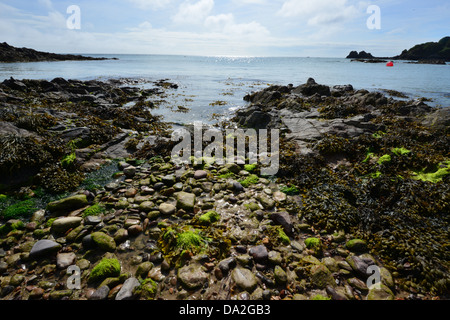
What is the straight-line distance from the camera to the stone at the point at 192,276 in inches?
121

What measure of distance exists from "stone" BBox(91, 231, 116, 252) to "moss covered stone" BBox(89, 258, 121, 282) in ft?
1.35

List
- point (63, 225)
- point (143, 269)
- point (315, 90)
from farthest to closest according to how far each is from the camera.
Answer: point (315, 90) → point (63, 225) → point (143, 269)

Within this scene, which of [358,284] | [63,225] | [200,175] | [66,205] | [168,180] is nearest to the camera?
[358,284]

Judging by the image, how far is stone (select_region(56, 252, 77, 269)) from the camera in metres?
3.33

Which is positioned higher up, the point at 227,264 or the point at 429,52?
the point at 429,52

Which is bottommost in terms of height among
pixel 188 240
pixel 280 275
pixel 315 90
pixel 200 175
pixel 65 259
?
pixel 280 275

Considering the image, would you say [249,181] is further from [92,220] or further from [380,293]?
[92,220]

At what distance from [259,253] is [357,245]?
1846 mm

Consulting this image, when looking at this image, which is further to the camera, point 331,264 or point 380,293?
point 331,264

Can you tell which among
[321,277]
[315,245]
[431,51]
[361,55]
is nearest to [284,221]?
[315,245]

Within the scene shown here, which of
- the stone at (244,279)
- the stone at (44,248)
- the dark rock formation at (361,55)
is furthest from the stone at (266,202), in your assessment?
the dark rock formation at (361,55)

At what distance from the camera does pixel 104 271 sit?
124 inches

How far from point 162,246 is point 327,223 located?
3338 mm

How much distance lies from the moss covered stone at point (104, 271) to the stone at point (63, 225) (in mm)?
1351
